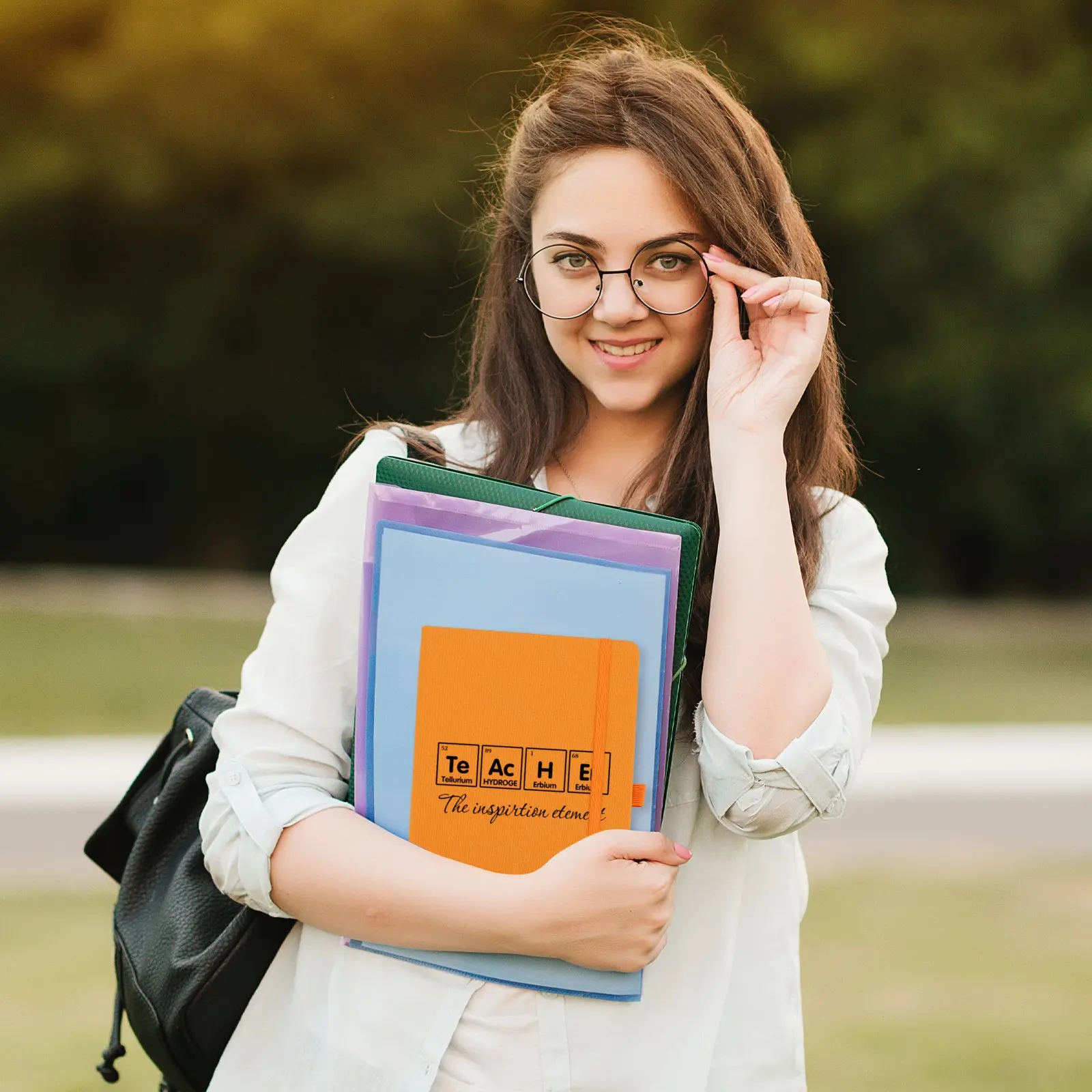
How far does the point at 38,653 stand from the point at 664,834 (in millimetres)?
6429

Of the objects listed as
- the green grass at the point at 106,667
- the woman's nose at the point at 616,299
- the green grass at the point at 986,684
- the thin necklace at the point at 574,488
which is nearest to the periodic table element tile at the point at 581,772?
the thin necklace at the point at 574,488

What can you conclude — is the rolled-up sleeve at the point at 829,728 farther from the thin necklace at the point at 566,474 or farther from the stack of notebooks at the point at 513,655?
the thin necklace at the point at 566,474

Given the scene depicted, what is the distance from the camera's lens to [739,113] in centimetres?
133

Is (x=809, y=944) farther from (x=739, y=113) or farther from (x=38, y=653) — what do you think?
(x=38, y=653)

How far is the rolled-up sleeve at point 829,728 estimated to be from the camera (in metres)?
1.13

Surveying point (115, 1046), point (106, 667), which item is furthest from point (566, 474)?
point (106, 667)

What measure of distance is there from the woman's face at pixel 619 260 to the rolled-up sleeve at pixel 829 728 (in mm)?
216

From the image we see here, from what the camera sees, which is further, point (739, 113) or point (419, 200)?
point (419, 200)

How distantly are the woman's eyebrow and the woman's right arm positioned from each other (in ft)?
0.89

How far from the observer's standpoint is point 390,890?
1104 mm

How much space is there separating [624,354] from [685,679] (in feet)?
1.00

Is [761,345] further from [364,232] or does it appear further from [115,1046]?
[364,232]

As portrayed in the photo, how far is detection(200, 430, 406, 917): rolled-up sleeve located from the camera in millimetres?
1150

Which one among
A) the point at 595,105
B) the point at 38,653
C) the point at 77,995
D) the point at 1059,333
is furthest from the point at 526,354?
the point at 1059,333
